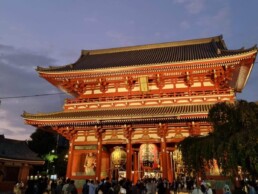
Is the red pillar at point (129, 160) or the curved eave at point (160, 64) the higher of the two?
the curved eave at point (160, 64)

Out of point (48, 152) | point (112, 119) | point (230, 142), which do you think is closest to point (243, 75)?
point (112, 119)

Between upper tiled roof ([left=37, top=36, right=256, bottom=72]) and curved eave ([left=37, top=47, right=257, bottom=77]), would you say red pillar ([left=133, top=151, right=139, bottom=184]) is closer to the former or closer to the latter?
curved eave ([left=37, top=47, right=257, bottom=77])

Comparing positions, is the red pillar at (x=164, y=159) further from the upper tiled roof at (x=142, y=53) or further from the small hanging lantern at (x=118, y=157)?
the upper tiled roof at (x=142, y=53)

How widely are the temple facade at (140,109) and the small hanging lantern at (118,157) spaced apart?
0.39 meters

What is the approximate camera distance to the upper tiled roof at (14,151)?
2944 centimetres

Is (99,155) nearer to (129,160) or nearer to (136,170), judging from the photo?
(129,160)

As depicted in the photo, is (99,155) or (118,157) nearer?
(99,155)

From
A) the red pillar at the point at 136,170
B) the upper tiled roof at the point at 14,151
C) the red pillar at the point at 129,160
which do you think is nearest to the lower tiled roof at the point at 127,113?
the red pillar at the point at 129,160

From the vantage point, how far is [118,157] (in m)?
20.8

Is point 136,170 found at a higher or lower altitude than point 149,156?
lower

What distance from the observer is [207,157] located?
10000 mm

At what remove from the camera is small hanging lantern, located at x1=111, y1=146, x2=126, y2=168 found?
2072 cm

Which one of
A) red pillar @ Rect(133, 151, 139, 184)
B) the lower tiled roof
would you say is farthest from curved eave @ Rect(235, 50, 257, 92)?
red pillar @ Rect(133, 151, 139, 184)

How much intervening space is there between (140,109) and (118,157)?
14.4ft
